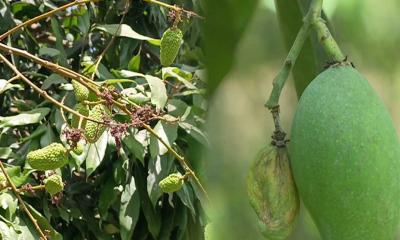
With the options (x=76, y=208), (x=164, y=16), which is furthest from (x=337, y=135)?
(x=164, y=16)

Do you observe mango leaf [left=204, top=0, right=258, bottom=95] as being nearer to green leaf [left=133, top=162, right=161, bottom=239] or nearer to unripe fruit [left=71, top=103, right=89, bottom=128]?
unripe fruit [left=71, top=103, right=89, bottom=128]

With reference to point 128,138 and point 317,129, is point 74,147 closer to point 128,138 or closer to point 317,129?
point 128,138

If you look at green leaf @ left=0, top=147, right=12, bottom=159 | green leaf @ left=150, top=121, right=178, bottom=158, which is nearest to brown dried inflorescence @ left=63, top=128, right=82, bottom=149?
green leaf @ left=150, top=121, right=178, bottom=158

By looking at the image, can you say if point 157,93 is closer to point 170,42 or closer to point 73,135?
point 170,42

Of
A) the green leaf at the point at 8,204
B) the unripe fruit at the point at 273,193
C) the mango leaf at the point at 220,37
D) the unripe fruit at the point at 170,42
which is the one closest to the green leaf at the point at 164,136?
the unripe fruit at the point at 170,42

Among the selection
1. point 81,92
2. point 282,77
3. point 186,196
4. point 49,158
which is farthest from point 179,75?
point 282,77
